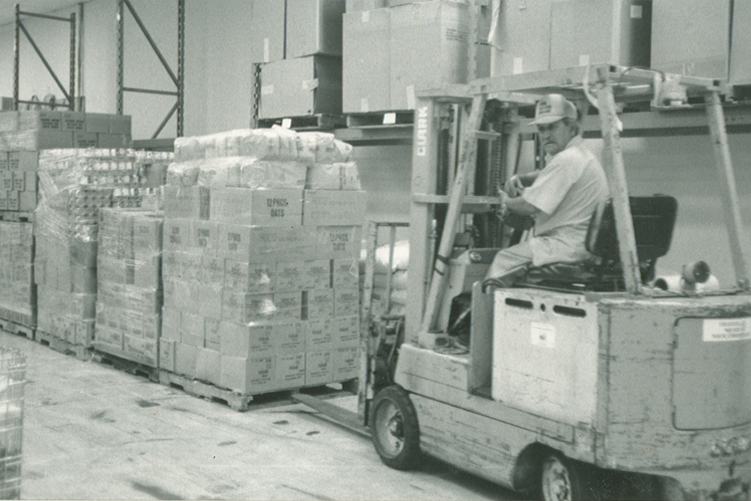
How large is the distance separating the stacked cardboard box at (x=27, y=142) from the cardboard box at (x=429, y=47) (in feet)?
13.6

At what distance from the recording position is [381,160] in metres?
9.25

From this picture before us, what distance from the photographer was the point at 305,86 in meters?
8.66

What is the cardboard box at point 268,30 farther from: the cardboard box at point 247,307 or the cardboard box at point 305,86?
the cardboard box at point 247,307

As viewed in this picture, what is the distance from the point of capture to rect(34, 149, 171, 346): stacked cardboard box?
27.0 ft

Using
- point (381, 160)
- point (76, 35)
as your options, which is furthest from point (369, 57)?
point (76, 35)

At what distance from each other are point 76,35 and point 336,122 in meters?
8.09

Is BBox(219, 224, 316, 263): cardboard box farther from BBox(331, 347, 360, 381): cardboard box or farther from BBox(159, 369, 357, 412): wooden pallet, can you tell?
BBox(159, 369, 357, 412): wooden pallet

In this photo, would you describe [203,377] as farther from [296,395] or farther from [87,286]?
[87,286]

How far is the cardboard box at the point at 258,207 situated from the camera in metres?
6.18

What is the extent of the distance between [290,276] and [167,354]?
130cm

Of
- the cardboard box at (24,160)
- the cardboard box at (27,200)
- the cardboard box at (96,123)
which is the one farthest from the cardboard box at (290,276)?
the cardboard box at (96,123)

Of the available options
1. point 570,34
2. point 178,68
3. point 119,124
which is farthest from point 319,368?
point 178,68

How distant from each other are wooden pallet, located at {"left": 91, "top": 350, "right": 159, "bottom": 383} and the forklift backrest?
4.33m

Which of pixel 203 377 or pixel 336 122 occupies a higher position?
pixel 336 122
